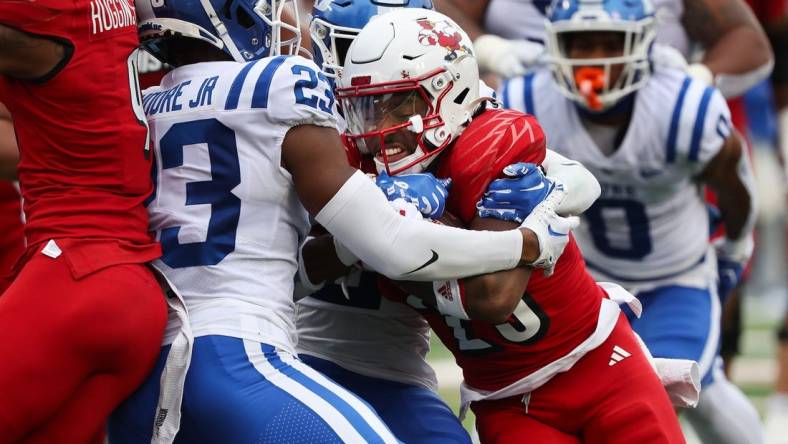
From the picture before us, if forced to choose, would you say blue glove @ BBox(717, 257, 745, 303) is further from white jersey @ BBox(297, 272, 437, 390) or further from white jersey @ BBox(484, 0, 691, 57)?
white jersey @ BBox(297, 272, 437, 390)

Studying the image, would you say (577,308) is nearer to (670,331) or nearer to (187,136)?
(187,136)

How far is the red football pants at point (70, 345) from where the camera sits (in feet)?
8.55

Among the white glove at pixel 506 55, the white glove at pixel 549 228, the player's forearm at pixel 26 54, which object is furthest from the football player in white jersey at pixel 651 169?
the player's forearm at pixel 26 54

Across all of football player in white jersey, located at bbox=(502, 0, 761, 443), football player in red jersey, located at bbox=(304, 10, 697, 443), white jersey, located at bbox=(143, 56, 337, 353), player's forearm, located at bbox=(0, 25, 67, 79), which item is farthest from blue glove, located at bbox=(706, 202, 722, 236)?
player's forearm, located at bbox=(0, 25, 67, 79)

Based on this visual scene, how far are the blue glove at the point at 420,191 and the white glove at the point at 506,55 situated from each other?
252cm

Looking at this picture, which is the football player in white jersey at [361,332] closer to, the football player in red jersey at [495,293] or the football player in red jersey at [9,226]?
the football player in red jersey at [495,293]

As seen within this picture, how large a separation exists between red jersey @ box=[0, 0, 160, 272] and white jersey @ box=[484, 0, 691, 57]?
10.7ft

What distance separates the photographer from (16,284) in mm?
2713

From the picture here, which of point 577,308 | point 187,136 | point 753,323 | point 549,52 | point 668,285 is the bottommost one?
point 753,323

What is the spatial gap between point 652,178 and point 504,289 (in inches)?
78.4

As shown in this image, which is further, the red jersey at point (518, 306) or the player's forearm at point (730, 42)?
the player's forearm at point (730, 42)

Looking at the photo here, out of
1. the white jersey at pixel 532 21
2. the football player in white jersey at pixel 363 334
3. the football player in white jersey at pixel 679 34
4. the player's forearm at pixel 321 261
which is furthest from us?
the white jersey at pixel 532 21

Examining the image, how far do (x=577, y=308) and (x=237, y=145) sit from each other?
2.97ft

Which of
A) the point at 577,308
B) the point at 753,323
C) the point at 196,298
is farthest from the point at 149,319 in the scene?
the point at 753,323
